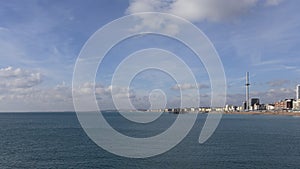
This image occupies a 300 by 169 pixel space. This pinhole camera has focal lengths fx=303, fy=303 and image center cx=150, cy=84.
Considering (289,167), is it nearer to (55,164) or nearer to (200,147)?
(200,147)

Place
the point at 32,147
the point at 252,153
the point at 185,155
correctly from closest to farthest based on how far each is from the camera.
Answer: the point at 185,155 → the point at 252,153 → the point at 32,147

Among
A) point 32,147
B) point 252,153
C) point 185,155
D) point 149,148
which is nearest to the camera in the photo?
point 185,155

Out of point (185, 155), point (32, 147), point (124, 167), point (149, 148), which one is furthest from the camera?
point (32, 147)

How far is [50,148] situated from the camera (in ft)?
288

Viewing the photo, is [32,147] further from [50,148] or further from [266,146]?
[266,146]

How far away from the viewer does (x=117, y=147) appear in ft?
285

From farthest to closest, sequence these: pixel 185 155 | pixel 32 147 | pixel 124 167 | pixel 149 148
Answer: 1. pixel 32 147
2. pixel 149 148
3. pixel 185 155
4. pixel 124 167

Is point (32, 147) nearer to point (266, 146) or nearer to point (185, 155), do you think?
point (185, 155)

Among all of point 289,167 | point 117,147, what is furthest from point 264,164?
point 117,147

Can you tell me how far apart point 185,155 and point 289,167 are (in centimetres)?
2282

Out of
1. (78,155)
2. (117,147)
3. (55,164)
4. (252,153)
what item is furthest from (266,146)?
(55,164)

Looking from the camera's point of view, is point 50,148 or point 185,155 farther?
point 50,148

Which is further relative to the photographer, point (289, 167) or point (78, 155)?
point (78, 155)

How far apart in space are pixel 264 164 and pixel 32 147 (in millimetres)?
64841
